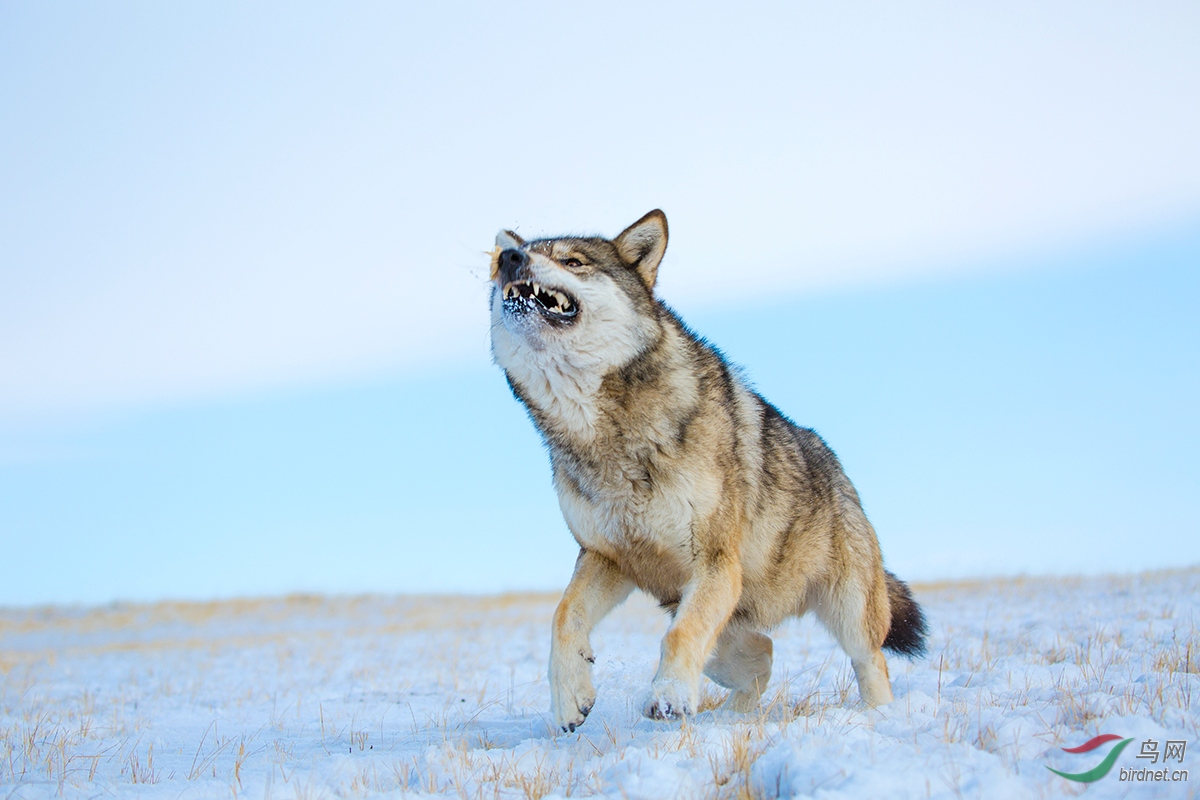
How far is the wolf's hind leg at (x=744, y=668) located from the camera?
594cm

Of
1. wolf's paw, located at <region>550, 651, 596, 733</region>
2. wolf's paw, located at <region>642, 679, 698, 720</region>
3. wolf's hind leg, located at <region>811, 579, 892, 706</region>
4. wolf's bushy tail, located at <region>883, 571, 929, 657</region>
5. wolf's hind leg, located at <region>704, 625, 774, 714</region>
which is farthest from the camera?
wolf's bushy tail, located at <region>883, 571, 929, 657</region>

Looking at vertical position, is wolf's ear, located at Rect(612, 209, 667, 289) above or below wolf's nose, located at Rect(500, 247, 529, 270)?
above

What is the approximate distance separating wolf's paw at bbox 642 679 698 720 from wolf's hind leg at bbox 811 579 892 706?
6.35 feet

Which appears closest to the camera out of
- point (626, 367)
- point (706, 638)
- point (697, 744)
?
point (697, 744)

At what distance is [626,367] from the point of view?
4.87 m

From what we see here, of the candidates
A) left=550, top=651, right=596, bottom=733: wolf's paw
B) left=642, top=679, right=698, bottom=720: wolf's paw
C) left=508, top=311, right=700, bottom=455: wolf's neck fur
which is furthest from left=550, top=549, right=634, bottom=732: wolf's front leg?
left=508, top=311, right=700, bottom=455: wolf's neck fur

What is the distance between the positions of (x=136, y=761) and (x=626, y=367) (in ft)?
10.7

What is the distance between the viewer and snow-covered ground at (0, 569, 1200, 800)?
3.39 metres

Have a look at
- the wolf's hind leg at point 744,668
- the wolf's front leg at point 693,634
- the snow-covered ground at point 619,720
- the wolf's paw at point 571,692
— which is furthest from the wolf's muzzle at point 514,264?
the wolf's hind leg at point 744,668

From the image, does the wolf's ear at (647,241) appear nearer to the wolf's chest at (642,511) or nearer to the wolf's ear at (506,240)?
the wolf's ear at (506,240)

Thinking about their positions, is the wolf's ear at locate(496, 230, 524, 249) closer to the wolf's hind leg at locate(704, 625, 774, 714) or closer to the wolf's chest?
the wolf's chest

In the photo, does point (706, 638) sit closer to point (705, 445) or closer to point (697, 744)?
point (697, 744)

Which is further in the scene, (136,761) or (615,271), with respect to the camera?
(615,271)

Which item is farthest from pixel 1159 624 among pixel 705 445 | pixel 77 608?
pixel 77 608
